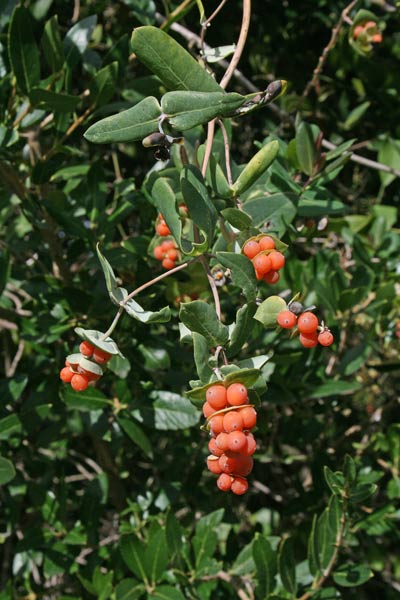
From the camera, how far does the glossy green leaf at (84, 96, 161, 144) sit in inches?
34.6

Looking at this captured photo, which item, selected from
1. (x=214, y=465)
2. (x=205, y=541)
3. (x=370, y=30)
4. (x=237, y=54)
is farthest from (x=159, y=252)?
(x=370, y=30)

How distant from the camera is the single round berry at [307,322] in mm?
976

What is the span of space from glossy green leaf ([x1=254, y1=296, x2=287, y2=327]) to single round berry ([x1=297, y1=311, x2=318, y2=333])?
3 cm

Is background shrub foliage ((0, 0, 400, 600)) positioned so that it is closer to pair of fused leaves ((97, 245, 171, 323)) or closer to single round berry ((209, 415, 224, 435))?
pair of fused leaves ((97, 245, 171, 323))

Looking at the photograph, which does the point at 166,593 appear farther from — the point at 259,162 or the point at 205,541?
the point at 259,162

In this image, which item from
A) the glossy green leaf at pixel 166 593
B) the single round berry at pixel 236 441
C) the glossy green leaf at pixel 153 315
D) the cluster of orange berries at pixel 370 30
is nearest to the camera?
the single round berry at pixel 236 441

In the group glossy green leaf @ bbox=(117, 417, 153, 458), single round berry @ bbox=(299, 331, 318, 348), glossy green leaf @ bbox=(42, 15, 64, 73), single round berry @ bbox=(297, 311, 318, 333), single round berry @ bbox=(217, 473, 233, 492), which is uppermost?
glossy green leaf @ bbox=(42, 15, 64, 73)

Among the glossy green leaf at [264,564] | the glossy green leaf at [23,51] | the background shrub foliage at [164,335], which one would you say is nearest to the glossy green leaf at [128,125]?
the background shrub foliage at [164,335]

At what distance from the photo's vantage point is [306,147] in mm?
1460

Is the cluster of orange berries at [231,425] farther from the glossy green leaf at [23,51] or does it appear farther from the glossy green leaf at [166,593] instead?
the glossy green leaf at [23,51]

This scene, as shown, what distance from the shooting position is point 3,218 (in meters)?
2.02

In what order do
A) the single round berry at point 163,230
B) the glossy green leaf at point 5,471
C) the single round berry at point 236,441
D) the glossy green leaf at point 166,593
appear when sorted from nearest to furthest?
the single round berry at point 236,441 → the single round berry at point 163,230 → the glossy green leaf at point 5,471 → the glossy green leaf at point 166,593

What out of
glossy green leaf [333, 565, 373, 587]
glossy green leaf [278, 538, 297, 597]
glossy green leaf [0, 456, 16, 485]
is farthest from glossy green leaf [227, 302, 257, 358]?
glossy green leaf [333, 565, 373, 587]

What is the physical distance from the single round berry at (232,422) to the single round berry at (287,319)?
169mm
